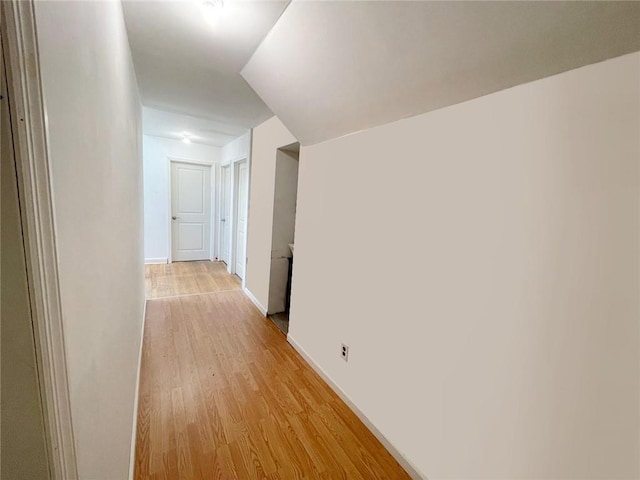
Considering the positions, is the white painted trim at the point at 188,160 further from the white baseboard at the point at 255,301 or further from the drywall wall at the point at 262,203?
the white baseboard at the point at 255,301

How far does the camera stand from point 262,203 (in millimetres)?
3178

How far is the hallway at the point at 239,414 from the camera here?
138 centimetres

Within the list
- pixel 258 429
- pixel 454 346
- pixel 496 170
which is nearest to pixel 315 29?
pixel 496 170

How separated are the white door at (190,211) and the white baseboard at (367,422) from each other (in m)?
3.75

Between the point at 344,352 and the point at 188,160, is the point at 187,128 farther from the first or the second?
the point at 344,352

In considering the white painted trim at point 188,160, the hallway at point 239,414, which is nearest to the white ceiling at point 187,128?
the white painted trim at point 188,160

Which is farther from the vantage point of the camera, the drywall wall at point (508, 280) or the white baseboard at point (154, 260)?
the white baseboard at point (154, 260)

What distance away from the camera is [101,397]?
0.78 metres

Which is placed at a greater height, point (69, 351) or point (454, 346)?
point (69, 351)

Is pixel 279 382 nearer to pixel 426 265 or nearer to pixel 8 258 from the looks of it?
pixel 426 265

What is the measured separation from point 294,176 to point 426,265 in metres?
1.98

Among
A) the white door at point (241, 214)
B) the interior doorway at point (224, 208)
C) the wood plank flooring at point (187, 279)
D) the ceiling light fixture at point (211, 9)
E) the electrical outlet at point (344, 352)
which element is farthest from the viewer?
the interior doorway at point (224, 208)

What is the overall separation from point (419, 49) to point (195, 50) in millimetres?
1459

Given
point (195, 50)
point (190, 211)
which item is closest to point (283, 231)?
point (195, 50)
